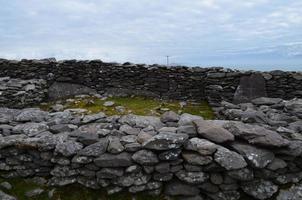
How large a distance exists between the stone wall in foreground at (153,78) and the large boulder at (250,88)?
0.36ft

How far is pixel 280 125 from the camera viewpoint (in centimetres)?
1016

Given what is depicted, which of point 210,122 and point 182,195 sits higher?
point 210,122

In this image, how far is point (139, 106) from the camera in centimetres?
1745

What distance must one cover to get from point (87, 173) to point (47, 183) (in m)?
1.11

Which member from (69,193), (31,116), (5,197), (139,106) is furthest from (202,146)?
(139,106)

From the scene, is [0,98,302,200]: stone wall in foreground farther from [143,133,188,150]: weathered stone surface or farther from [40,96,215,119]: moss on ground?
[40,96,215,119]: moss on ground

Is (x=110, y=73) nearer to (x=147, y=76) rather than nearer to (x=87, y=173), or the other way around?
(x=147, y=76)

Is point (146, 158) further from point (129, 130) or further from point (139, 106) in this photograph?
point (139, 106)

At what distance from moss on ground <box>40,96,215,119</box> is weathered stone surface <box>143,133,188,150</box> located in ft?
22.4

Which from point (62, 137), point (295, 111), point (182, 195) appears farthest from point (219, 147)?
point (295, 111)

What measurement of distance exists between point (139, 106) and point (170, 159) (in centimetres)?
914

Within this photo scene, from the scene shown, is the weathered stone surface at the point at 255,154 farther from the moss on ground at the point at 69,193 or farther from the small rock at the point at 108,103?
the small rock at the point at 108,103

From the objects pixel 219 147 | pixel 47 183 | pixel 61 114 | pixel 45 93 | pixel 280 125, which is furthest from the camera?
pixel 45 93

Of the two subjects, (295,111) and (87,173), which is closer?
(87,173)
